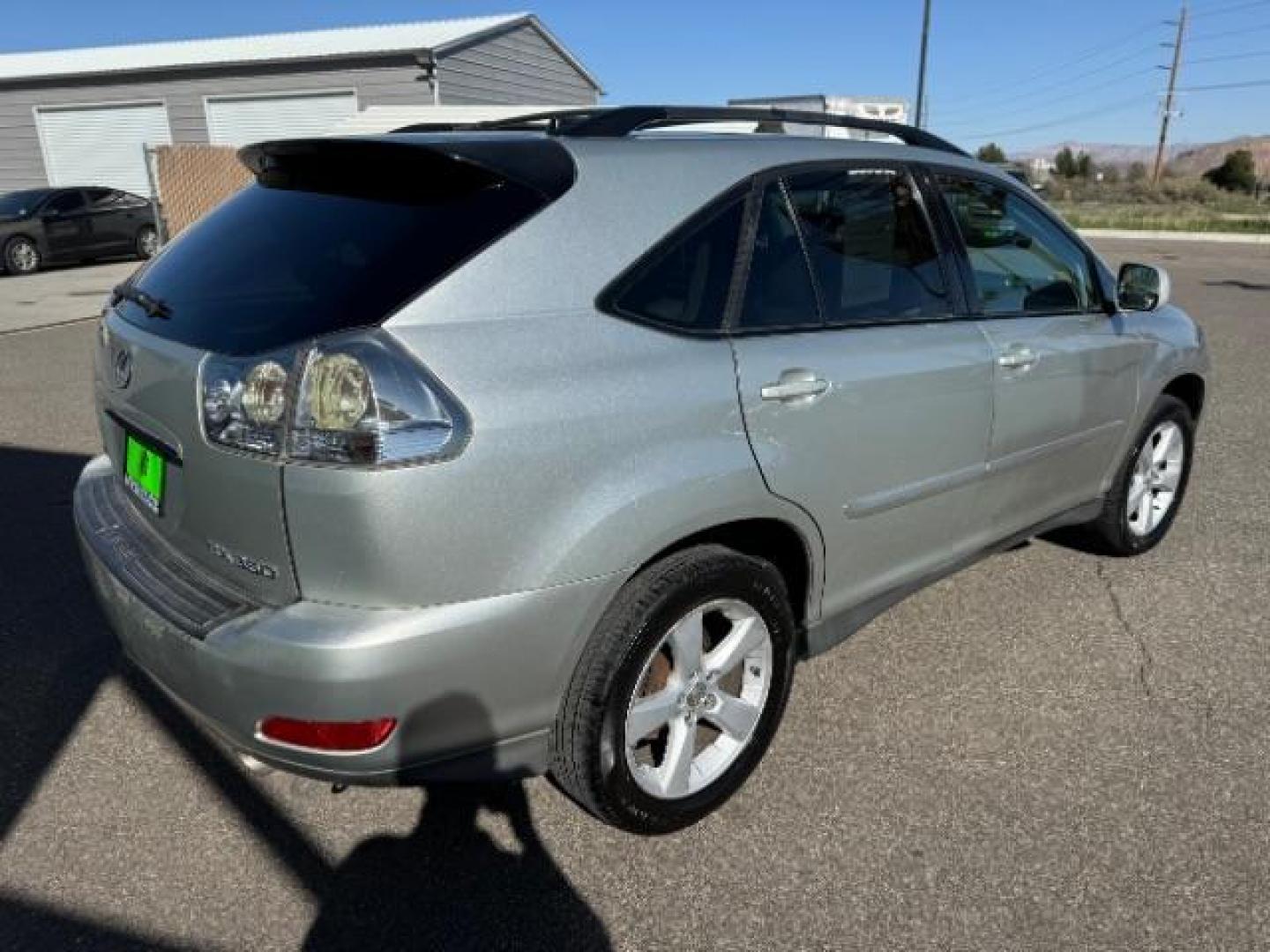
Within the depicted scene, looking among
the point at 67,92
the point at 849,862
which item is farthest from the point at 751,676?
the point at 67,92

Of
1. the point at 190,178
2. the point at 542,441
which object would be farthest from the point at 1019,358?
the point at 190,178

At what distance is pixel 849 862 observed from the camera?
2385mm

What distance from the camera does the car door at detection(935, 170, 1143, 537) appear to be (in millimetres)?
3129

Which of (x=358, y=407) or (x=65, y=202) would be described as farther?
(x=65, y=202)

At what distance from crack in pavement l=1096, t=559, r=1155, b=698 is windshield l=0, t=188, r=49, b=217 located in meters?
18.4

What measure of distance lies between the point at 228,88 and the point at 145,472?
73.0 feet

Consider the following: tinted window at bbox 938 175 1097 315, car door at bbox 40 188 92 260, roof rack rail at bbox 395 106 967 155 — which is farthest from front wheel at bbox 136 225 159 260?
tinted window at bbox 938 175 1097 315

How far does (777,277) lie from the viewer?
2.51 meters

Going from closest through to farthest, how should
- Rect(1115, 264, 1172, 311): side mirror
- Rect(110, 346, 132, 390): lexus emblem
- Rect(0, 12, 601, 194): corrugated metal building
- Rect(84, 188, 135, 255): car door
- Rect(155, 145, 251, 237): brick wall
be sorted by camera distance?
Rect(110, 346, 132, 390): lexus emblem, Rect(1115, 264, 1172, 311): side mirror, Rect(155, 145, 251, 237): brick wall, Rect(84, 188, 135, 255): car door, Rect(0, 12, 601, 194): corrugated metal building

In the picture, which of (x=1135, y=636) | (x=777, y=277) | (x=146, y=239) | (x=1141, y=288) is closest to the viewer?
(x=777, y=277)

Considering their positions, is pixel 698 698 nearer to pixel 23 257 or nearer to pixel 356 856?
pixel 356 856

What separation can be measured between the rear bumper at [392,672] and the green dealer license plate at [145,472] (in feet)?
0.64

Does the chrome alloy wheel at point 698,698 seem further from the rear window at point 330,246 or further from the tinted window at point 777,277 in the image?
the rear window at point 330,246

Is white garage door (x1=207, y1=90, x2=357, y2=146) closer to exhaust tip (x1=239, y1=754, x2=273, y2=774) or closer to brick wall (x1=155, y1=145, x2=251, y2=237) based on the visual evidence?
brick wall (x1=155, y1=145, x2=251, y2=237)
